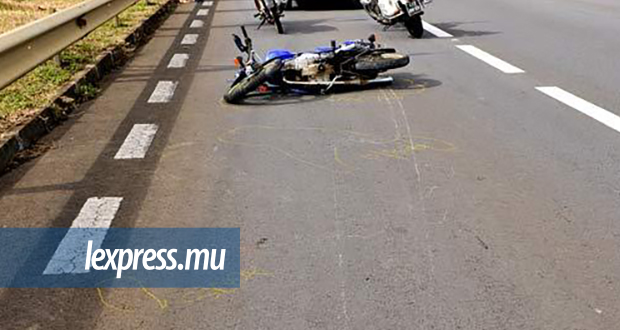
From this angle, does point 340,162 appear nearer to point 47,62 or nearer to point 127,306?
point 127,306

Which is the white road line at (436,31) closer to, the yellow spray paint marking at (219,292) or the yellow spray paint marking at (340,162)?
the yellow spray paint marking at (340,162)

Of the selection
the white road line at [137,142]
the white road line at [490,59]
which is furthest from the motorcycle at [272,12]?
the white road line at [137,142]

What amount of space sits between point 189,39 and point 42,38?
520cm

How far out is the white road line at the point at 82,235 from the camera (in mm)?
3596

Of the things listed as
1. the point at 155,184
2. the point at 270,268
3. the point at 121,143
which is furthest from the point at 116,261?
the point at 121,143

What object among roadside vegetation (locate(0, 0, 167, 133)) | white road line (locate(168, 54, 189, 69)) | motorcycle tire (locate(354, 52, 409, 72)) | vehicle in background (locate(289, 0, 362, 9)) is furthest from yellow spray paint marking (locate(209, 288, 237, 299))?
vehicle in background (locate(289, 0, 362, 9))

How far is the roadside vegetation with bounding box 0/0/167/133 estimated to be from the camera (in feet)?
21.5

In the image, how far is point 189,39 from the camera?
38.8 feet

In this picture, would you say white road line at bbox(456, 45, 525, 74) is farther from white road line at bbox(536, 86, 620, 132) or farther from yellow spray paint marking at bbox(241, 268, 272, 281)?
yellow spray paint marking at bbox(241, 268, 272, 281)

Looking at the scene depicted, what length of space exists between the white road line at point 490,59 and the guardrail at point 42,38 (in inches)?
189

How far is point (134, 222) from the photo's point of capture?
4.11 metres

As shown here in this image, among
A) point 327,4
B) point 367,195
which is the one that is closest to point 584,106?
point 367,195

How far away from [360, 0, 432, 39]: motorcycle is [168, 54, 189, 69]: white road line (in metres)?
3.32

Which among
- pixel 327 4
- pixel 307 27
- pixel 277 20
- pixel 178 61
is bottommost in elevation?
pixel 327 4
